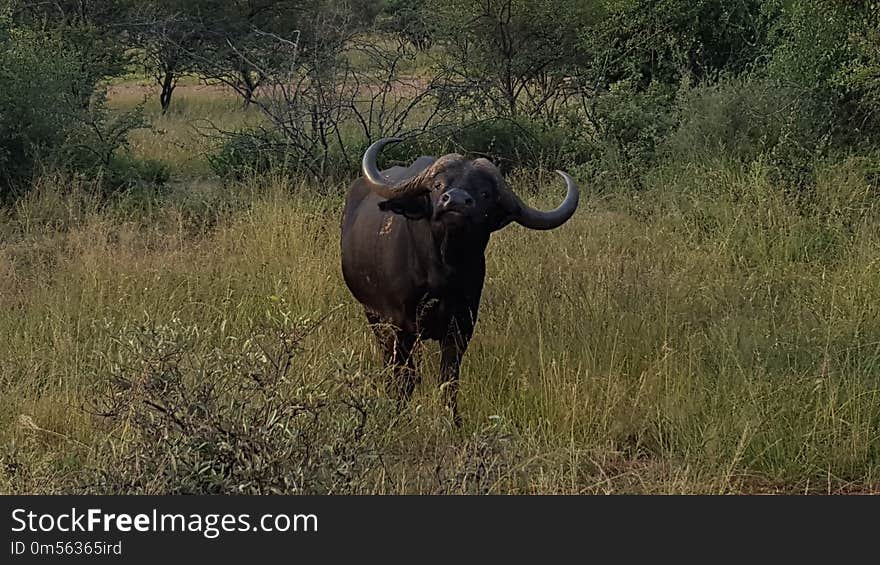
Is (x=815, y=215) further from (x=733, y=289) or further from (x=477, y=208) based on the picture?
(x=477, y=208)

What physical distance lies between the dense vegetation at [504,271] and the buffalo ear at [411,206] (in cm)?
72

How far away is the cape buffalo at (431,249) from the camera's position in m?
4.31

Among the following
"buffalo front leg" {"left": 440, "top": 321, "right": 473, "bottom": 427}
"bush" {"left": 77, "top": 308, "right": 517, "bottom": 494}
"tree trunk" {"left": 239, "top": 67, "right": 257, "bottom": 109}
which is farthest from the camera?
"tree trunk" {"left": 239, "top": 67, "right": 257, "bottom": 109}

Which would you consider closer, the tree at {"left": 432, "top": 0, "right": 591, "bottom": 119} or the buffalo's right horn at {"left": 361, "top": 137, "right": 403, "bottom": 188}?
the buffalo's right horn at {"left": 361, "top": 137, "right": 403, "bottom": 188}

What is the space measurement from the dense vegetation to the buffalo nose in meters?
0.80

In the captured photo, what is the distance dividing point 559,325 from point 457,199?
1686mm

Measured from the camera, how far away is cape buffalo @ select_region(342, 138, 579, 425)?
431 centimetres

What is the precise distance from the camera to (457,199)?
417 cm

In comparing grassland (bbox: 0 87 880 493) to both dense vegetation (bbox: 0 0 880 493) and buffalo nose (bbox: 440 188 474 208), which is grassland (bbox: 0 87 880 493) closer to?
dense vegetation (bbox: 0 0 880 493)

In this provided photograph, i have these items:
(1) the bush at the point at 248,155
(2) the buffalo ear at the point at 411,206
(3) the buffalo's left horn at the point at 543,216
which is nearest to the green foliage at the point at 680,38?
(1) the bush at the point at 248,155

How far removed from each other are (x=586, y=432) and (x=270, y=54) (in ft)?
23.0

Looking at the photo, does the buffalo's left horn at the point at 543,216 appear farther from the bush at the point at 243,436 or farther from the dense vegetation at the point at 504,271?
the bush at the point at 243,436

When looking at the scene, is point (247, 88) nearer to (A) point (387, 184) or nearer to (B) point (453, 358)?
(A) point (387, 184)

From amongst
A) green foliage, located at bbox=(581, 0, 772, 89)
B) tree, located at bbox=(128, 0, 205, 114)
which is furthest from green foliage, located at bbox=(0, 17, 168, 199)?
green foliage, located at bbox=(581, 0, 772, 89)
